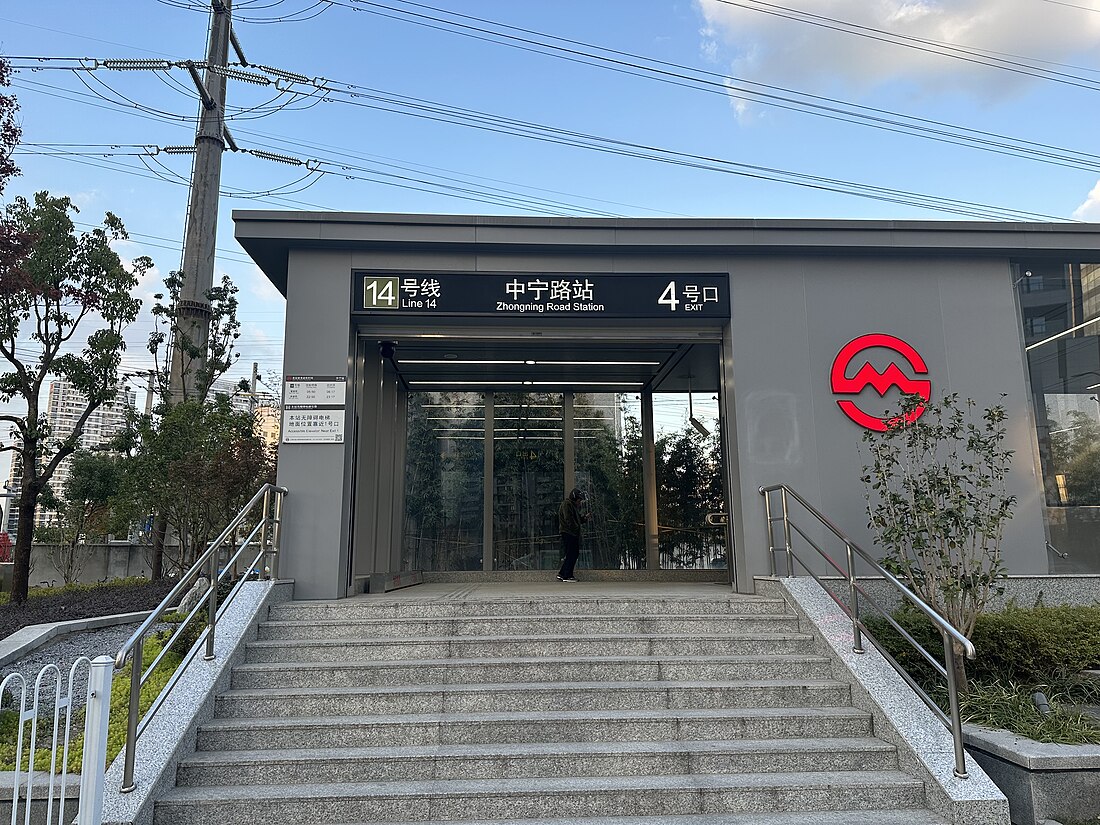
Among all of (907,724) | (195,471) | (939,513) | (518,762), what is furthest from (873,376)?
(195,471)

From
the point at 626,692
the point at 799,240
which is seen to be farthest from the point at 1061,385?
the point at 626,692

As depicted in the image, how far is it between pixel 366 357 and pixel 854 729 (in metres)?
6.47

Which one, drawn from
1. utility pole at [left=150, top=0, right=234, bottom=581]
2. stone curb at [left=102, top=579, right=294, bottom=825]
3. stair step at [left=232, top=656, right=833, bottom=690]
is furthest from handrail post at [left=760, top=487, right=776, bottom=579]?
utility pole at [left=150, top=0, right=234, bottom=581]

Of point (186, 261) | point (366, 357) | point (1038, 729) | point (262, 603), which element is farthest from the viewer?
Result: point (186, 261)

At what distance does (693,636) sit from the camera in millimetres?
6148

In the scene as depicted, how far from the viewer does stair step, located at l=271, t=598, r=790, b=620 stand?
6727mm

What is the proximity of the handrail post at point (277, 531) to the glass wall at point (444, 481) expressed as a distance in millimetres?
4121

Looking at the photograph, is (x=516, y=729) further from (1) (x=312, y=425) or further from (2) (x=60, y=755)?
(1) (x=312, y=425)

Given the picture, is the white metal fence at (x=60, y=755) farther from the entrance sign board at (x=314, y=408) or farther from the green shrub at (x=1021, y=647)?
the green shrub at (x=1021, y=647)

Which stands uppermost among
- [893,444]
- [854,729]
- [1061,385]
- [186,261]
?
[186,261]

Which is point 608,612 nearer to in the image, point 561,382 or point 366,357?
point 366,357

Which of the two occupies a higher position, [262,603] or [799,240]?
[799,240]

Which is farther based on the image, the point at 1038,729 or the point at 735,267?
the point at 735,267

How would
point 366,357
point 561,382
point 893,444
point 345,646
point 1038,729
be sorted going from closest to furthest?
1. point 1038,729
2. point 345,646
3. point 893,444
4. point 366,357
5. point 561,382
